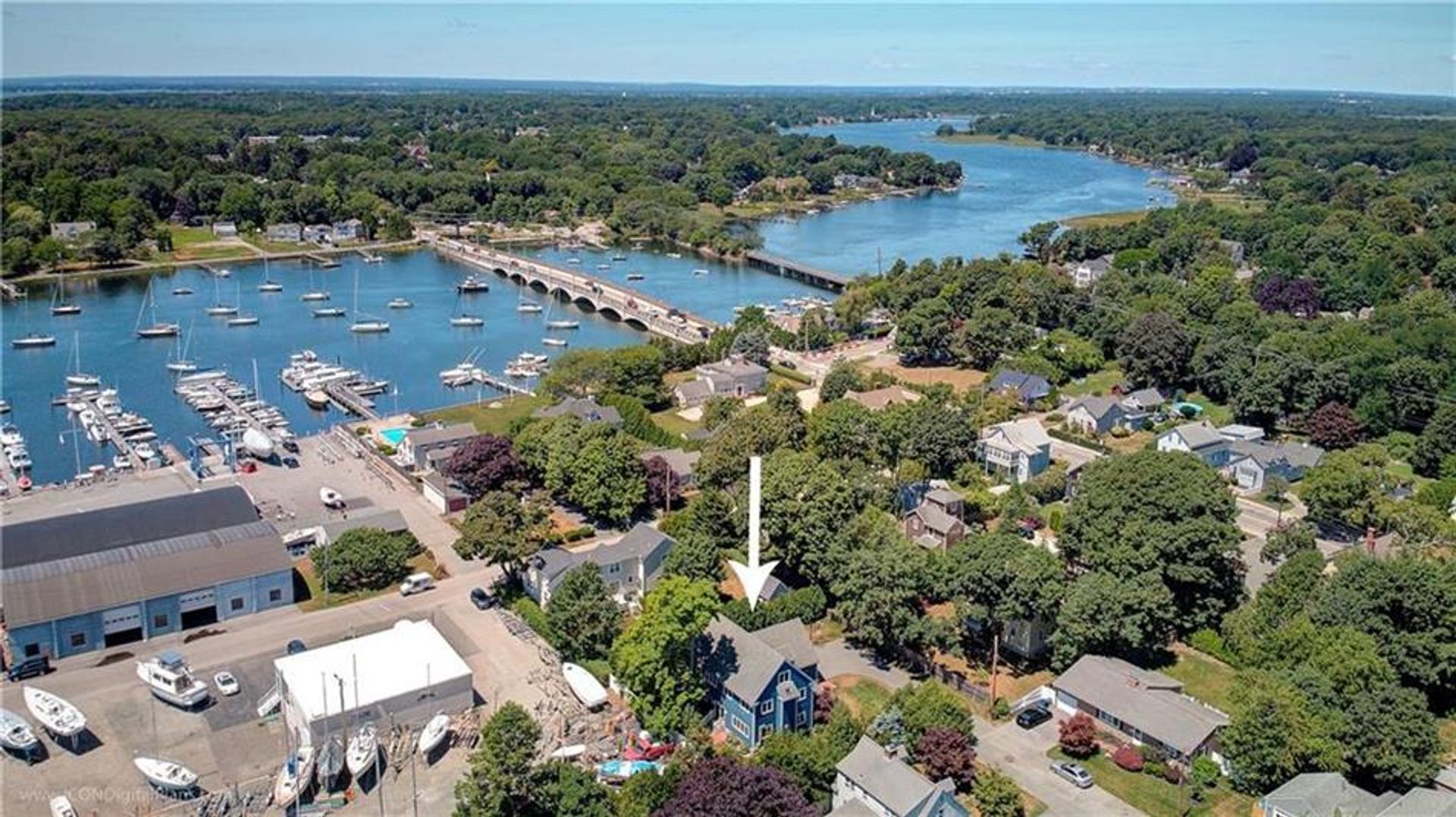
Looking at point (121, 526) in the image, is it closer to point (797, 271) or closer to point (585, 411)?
point (585, 411)

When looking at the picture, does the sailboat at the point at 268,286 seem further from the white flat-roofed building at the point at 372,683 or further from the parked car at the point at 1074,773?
the parked car at the point at 1074,773

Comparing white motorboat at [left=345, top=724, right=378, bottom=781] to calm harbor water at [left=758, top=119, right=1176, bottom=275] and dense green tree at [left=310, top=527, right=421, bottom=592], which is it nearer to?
dense green tree at [left=310, top=527, right=421, bottom=592]

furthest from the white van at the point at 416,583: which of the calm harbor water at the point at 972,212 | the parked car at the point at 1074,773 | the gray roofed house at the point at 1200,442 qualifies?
the calm harbor water at the point at 972,212

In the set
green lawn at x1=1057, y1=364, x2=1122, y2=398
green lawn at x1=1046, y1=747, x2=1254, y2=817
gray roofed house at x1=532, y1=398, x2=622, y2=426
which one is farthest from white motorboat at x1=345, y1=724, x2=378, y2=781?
green lawn at x1=1057, y1=364, x2=1122, y2=398

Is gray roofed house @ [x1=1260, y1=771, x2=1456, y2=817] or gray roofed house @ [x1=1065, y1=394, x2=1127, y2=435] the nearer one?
gray roofed house @ [x1=1260, y1=771, x2=1456, y2=817]

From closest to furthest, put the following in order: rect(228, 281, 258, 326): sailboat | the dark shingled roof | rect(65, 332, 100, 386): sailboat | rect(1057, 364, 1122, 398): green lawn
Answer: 1. the dark shingled roof
2. rect(1057, 364, 1122, 398): green lawn
3. rect(65, 332, 100, 386): sailboat
4. rect(228, 281, 258, 326): sailboat

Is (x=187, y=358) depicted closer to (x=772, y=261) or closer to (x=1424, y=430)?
(x=772, y=261)
